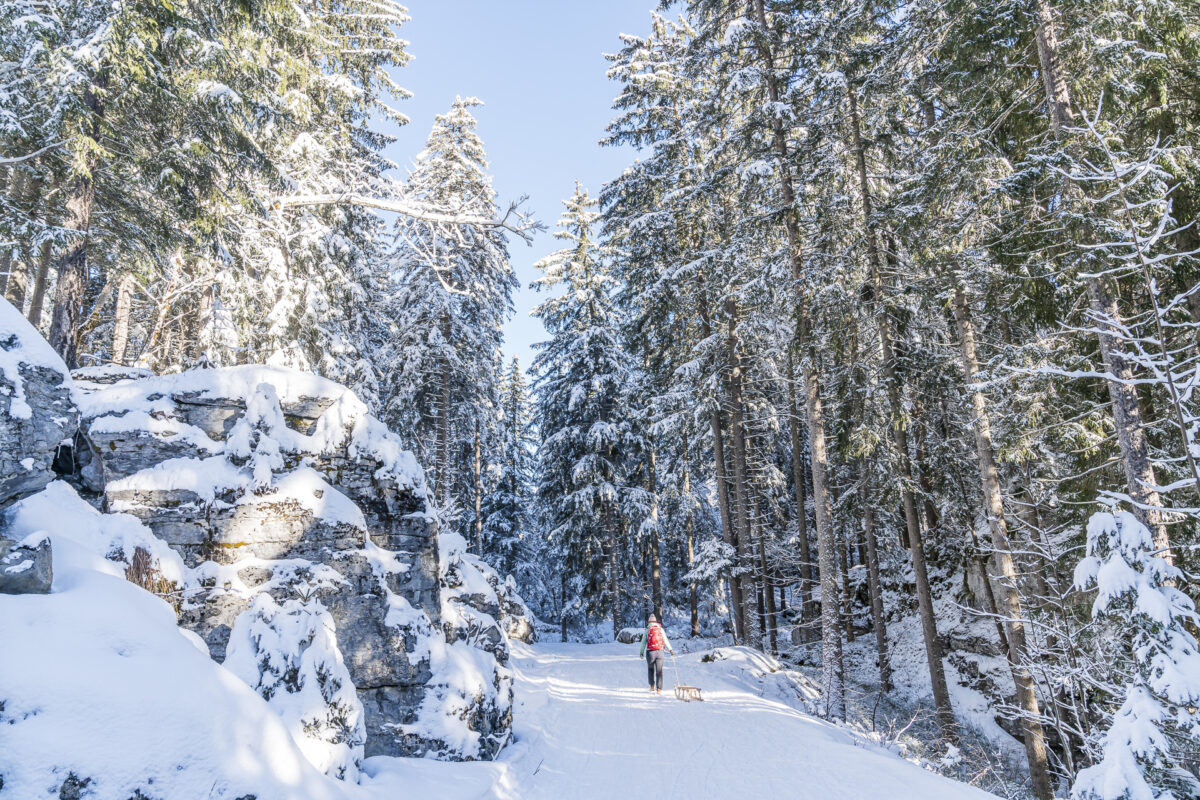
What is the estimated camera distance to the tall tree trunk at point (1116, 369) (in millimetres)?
6820

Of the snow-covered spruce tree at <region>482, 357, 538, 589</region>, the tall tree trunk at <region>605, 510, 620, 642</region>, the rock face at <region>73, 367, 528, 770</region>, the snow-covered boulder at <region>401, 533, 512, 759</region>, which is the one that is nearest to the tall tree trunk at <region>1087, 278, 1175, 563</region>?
the snow-covered boulder at <region>401, 533, 512, 759</region>

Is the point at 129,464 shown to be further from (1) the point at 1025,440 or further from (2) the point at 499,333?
(2) the point at 499,333

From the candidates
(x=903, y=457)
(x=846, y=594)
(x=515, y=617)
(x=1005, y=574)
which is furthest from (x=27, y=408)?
(x=846, y=594)

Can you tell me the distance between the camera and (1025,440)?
872 cm

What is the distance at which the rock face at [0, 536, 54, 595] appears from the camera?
11.1 feet

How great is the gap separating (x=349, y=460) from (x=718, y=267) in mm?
10573

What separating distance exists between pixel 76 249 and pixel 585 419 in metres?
16.7

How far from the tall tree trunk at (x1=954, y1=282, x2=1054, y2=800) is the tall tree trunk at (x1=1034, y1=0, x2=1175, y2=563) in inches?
68.1

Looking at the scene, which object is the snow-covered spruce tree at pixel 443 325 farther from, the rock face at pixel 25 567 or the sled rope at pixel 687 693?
the rock face at pixel 25 567

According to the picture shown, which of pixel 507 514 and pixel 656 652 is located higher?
pixel 507 514

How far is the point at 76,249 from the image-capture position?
846 centimetres

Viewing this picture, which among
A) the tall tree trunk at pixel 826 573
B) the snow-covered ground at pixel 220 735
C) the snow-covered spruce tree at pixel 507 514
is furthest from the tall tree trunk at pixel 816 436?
the snow-covered spruce tree at pixel 507 514

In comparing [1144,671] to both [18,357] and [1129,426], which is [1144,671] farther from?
[18,357]

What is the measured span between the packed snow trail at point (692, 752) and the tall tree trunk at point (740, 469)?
379 centimetres
